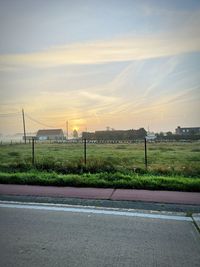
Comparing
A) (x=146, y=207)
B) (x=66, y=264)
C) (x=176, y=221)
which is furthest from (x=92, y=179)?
(x=66, y=264)

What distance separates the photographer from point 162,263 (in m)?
3.73

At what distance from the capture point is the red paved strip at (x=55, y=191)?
7270 millimetres

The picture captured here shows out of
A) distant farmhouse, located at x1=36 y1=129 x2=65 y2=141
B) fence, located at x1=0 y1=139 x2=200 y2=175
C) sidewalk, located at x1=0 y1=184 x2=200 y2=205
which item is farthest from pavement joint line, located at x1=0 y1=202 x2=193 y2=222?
distant farmhouse, located at x1=36 y1=129 x2=65 y2=141

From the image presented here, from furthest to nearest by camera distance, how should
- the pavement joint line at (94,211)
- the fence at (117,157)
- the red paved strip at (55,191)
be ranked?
the fence at (117,157) → the red paved strip at (55,191) → the pavement joint line at (94,211)

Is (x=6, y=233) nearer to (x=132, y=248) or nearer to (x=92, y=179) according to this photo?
(x=132, y=248)

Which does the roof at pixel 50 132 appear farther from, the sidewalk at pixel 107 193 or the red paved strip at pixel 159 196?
the red paved strip at pixel 159 196

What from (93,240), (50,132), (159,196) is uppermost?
(50,132)

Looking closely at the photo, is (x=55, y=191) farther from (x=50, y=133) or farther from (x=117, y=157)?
(x=50, y=133)

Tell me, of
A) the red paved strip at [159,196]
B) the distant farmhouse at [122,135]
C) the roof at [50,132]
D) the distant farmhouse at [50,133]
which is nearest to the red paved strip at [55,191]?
the red paved strip at [159,196]

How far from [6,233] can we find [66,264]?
1.48 m

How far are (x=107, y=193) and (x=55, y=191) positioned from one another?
134 centimetres

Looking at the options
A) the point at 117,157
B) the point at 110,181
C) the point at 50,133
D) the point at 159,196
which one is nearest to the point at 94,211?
the point at 159,196

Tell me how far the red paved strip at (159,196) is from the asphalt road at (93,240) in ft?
4.07

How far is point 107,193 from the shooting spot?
7.40 metres
